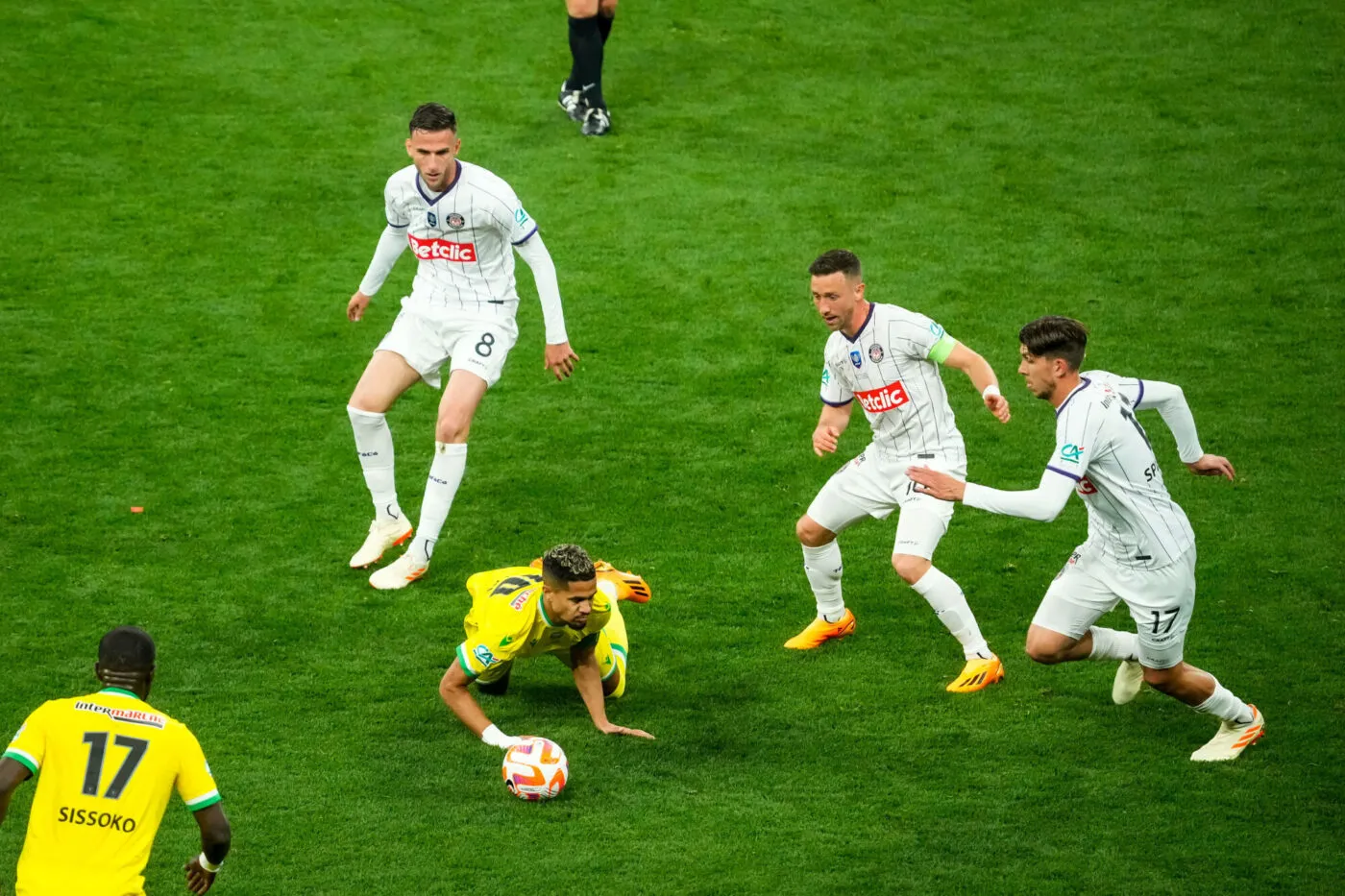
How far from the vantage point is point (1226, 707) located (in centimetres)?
627

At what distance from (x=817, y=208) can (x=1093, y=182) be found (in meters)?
2.43

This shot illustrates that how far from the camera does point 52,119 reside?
13531 millimetres

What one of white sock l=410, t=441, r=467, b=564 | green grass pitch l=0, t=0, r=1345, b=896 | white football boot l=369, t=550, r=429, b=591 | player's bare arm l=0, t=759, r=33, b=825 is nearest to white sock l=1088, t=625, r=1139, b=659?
green grass pitch l=0, t=0, r=1345, b=896

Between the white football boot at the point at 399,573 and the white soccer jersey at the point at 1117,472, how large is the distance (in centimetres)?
368

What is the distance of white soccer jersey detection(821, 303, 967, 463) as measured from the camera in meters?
7.01

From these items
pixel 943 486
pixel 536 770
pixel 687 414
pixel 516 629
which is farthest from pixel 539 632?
pixel 687 414

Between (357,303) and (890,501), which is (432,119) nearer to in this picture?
(357,303)

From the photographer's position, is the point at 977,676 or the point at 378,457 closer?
the point at 977,676

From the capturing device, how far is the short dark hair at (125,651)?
4.50 meters

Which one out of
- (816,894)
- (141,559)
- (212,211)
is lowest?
(816,894)

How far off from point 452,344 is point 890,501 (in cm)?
267

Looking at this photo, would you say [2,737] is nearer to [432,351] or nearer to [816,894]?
[432,351]

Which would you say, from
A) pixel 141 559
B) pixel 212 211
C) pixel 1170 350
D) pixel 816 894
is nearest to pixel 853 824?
pixel 816 894

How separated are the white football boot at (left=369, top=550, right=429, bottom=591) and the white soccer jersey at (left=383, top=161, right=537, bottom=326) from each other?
136cm
